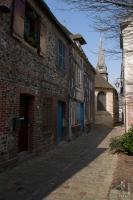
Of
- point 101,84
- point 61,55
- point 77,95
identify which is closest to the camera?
point 61,55

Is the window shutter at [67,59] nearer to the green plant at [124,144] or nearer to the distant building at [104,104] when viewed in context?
the green plant at [124,144]

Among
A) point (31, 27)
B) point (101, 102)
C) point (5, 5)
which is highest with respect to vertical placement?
point (31, 27)

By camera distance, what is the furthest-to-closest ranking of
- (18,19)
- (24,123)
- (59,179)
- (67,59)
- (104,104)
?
(104,104), (67,59), (24,123), (18,19), (59,179)

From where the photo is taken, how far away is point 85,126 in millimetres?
23531

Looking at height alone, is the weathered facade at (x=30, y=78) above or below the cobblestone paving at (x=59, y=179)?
above

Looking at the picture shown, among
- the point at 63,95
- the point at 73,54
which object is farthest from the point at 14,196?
the point at 73,54

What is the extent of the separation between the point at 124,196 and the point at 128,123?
11383 millimetres

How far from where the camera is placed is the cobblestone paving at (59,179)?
20.0 ft

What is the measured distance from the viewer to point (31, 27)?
11.1 metres

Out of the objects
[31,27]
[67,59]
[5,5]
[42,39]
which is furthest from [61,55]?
[5,5]

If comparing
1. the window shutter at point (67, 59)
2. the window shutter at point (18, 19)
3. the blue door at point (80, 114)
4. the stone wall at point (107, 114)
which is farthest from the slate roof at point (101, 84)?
the window shutter at point (18, 19)

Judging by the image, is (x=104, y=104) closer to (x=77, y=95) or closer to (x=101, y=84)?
(x=101, y=84)

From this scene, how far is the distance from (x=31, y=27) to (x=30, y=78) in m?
2.05

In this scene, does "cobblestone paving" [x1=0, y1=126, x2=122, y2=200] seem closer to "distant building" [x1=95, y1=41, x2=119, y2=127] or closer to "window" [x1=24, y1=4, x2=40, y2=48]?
"window" [x1=24, y1=4, x2=40, y2=48]
